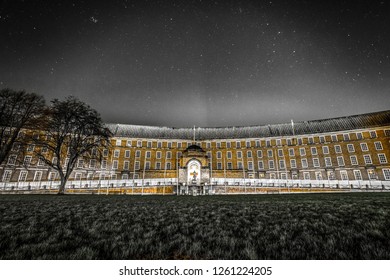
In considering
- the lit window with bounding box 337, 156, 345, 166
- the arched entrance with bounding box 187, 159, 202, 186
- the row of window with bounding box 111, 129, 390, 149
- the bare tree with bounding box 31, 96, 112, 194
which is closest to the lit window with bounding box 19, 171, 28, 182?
the row of window with bounding box 111, 129, 390, 149

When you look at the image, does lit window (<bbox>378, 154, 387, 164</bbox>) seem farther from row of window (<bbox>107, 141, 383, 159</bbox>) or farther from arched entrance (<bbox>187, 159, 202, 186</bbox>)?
arched entrance (<bbox>187, 159, 202, 186</bbox>)

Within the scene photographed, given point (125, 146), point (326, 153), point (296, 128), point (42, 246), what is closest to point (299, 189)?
point (326, 153)

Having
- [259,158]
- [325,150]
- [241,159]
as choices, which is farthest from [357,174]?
[241,159]

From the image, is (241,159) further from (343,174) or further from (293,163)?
(343,174)

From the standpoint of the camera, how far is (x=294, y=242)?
3.39m

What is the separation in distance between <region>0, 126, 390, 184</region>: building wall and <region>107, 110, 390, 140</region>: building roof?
1981mm

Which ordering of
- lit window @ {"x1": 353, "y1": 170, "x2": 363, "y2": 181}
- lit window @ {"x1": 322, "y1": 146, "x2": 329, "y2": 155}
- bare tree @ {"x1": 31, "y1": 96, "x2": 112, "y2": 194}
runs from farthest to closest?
1. lit window @ {"x1": 322, "y1": 146, "x2": 329, "y2": 155}
2. lit window @ {"x1": 353, "y1": 170, "x2": 363, "y2": 181}
3. bare tree @ {"x1": 31, "y1": 96, "x2": 112, "y2": 194}

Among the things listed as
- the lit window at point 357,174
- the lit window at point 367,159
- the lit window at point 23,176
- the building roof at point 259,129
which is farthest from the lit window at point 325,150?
the lit window at point 23,176

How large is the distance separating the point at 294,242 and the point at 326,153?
5843 cm

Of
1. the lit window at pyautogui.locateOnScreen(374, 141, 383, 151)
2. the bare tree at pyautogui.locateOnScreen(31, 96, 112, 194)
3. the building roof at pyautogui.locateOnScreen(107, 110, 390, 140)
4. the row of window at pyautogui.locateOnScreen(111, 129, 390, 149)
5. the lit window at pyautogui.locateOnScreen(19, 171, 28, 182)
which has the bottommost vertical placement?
the lit window at pyautogui.locateOnScreen(19, 171, 28, 182)

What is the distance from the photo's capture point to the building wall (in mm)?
46344

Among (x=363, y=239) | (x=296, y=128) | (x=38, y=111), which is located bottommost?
(x=363, y=239)

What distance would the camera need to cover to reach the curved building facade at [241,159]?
113 ft
